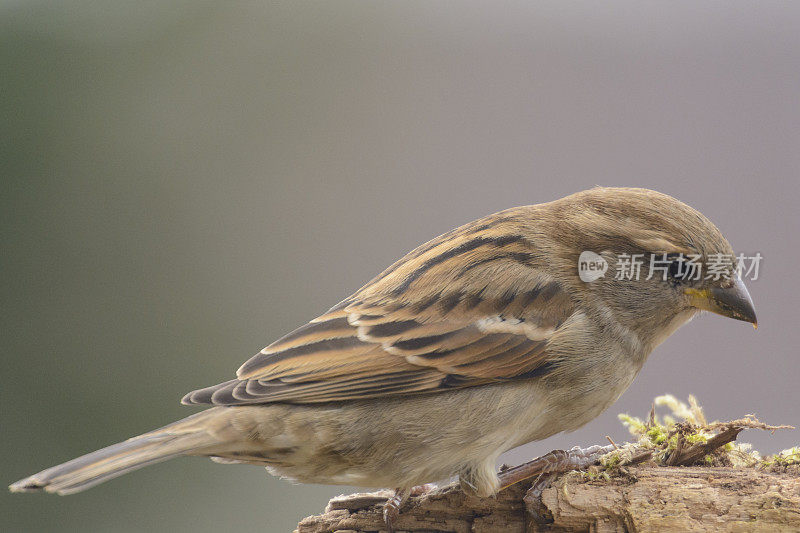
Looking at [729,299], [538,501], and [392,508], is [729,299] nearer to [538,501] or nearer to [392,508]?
[538,501]

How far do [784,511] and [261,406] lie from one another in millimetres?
2060

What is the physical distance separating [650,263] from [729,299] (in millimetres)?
366

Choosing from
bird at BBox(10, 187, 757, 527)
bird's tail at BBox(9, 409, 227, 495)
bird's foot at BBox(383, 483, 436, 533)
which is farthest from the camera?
bird's foot at BBox(383, 483, 436, 533)

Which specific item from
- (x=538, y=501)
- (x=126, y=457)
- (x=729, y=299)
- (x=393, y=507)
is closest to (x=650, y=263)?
(x=729, y=299)

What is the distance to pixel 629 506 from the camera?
9.49ft

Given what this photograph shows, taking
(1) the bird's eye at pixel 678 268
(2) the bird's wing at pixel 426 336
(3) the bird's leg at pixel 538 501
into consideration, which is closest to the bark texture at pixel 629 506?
(3) the bird's leg at pixel 538 501

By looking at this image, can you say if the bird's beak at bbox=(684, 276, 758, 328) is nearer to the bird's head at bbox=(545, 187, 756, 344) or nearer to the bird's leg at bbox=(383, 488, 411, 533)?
the bird's head at bbox=(545, 187, 756, 344)

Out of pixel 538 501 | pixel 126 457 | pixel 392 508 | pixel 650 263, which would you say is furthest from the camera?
pixel 650 263

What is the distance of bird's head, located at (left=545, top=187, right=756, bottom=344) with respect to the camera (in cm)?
320

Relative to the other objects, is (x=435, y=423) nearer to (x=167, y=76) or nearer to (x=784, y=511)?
(x=784, y=511)

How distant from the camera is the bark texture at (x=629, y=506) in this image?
2783mm

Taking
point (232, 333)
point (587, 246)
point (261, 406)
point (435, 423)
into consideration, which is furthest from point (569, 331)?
point (232, 333)

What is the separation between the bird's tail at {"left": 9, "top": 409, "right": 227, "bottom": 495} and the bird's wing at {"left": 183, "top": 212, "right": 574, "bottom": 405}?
143 mm

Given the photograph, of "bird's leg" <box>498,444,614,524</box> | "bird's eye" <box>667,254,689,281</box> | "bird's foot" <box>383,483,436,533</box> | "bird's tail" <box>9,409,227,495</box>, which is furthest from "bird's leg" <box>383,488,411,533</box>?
"bird's eye" <box>667,254,689,281</box>
